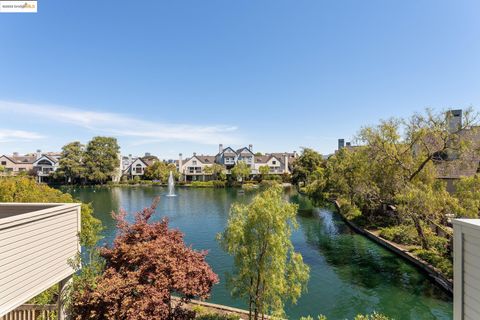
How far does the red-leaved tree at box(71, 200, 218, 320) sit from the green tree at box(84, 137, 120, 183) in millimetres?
66534

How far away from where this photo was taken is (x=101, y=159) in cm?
6881

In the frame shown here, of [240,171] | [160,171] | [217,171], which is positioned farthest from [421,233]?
[160,171]

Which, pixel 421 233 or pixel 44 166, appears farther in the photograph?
pixel 44 166

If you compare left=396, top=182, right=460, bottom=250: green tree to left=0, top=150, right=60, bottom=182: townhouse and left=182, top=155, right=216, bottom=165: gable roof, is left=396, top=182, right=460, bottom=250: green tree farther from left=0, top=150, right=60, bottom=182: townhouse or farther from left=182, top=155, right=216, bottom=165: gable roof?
left=0, top=150, right=60, bottom=182: townhouse


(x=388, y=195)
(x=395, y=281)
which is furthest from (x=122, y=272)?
(x=388, y=195)

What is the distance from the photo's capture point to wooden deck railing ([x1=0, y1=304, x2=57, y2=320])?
318 inches

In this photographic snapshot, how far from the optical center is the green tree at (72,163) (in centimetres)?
6669

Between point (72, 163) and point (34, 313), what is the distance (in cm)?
6813

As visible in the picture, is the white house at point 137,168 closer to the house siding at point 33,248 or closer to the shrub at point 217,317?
the shrub at point 217,317

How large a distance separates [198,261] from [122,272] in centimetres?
195

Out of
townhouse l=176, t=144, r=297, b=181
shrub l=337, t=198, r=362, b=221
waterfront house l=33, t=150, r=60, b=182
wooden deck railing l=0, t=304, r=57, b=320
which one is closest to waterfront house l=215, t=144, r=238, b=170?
townhouse l=176, t=144, r=297, b=181

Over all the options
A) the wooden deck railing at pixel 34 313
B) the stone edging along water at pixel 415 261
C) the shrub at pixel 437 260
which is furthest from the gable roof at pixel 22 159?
the shrub at pixel 437 260

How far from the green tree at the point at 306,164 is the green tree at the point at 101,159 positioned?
45.8 meters

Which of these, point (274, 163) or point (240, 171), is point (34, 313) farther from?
point (274, 163)
